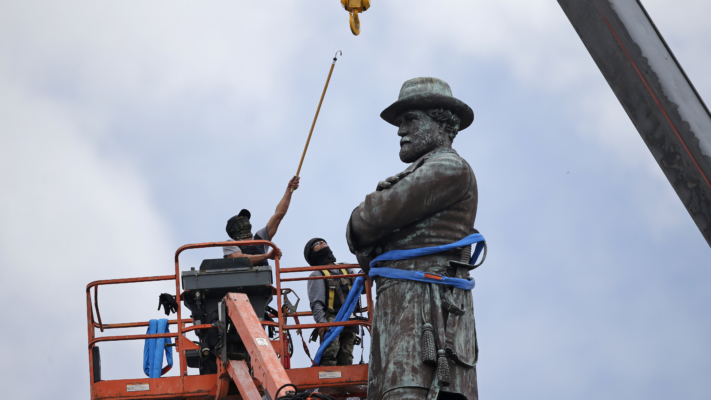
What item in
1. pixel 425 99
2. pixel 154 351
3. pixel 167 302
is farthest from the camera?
pixel 167 302

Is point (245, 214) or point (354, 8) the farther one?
point (245, 214)

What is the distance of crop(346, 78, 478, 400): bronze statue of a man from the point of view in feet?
24.0

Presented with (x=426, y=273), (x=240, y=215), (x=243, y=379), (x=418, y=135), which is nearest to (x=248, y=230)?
(x=240, y=215)

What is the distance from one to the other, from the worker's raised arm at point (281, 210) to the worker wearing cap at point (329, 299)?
521 mm

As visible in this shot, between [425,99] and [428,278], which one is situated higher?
[425,99]

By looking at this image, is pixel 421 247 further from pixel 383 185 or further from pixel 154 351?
pixel 154 351

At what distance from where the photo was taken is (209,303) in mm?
9797

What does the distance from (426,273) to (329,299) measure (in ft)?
13.5

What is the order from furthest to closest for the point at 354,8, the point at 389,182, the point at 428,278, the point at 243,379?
the point at 243,379 < the point at 354,8 < the point at 389,182 < the point at 428,278

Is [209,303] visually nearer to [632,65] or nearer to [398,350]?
[398,350]

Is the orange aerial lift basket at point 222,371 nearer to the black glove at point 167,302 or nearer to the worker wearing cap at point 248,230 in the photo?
the black glove at point 167,302

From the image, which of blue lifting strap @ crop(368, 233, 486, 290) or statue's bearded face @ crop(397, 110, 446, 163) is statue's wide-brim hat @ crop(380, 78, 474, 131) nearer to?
statue's bearded face @ crop(397, 110, 446, 163)

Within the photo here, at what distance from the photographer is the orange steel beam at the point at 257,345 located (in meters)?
7.38

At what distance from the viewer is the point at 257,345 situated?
315 inches
